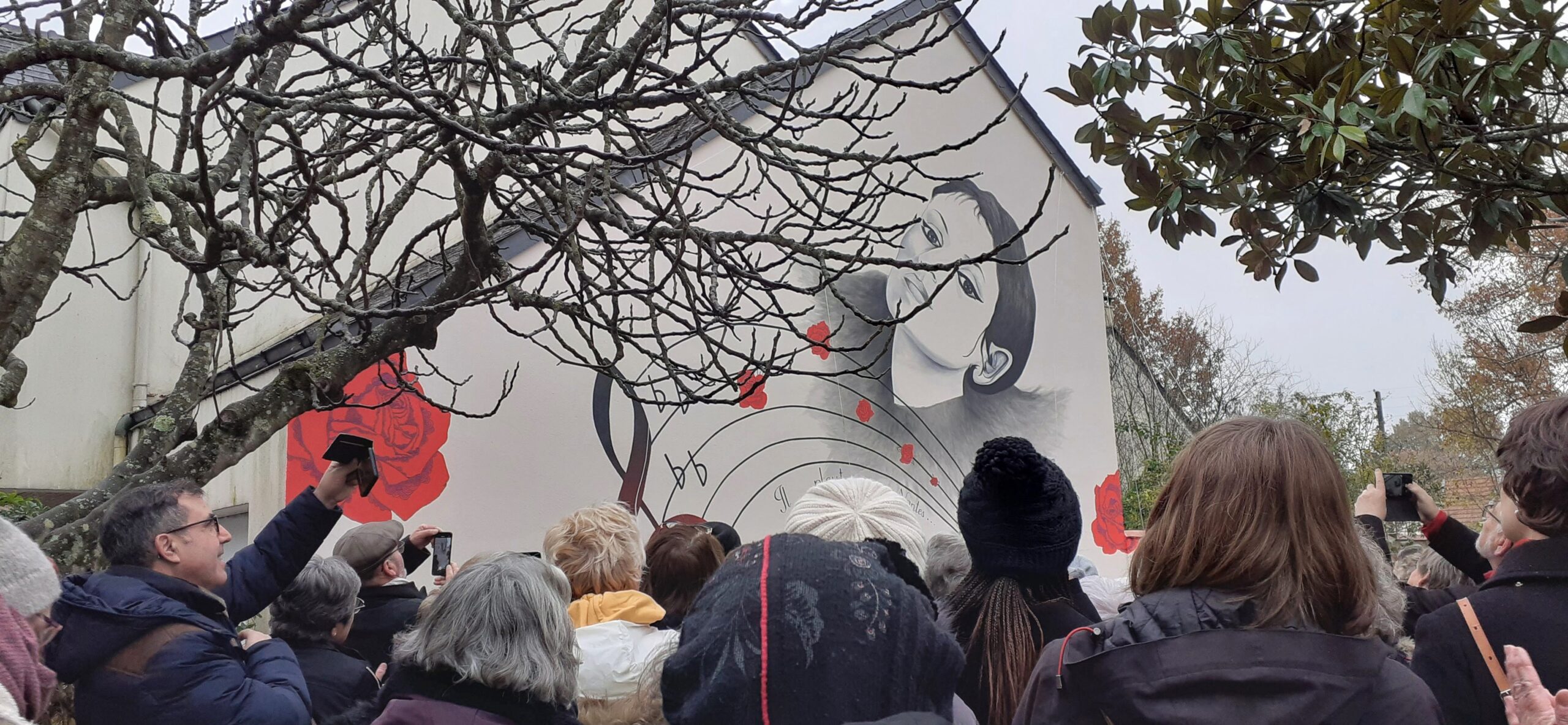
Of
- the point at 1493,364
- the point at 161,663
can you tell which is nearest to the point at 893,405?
the point at 161,663

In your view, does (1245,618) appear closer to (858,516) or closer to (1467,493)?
(858,516)

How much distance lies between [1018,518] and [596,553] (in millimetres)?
1132

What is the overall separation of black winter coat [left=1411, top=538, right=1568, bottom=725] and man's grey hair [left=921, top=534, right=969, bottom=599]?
128cm

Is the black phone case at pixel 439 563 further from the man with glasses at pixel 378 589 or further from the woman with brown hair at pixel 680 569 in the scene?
the woman with brown hair at pixel 680 569

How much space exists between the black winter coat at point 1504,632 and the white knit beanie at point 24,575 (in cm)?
251

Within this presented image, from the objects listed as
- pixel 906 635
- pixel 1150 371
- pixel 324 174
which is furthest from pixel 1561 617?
pixel 1150 371

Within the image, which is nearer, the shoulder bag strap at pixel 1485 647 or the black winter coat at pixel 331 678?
the shoulder bag strap at pixel 1485 647

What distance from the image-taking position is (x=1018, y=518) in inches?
92.4

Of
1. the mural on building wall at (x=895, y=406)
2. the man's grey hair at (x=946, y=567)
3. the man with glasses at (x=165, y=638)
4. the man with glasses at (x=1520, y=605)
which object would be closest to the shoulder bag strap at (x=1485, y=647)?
the man with glasses at (x=1520, y=605)

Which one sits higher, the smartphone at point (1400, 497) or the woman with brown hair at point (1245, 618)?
the smartphone at point (1400, 497)

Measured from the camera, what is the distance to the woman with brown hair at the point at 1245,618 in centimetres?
145

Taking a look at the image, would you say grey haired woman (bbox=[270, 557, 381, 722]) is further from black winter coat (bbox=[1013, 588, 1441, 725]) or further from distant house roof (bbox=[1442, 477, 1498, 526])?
distant house roof (bbox=[1442, 477, 1498, 526])

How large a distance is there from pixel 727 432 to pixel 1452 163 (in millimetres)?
4425

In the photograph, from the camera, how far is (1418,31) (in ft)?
8.83
